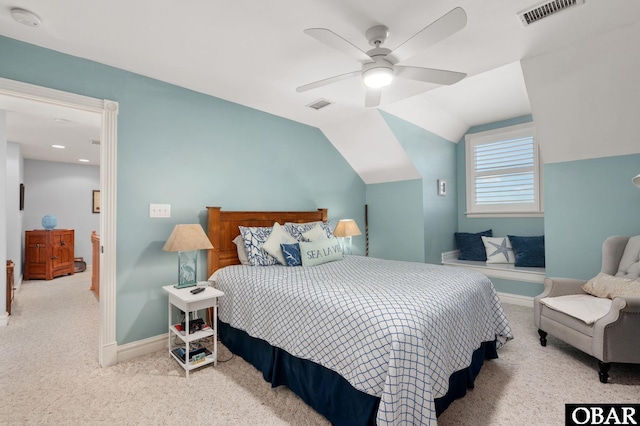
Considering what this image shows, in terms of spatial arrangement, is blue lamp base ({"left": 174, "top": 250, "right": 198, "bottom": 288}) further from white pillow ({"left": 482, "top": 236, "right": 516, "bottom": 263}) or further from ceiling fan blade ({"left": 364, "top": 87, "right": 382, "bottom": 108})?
white pillow ({"left": 482, "top": 236, "right": 516, "bottom": 263})

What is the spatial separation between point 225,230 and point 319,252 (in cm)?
101

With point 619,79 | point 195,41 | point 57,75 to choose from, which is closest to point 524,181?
point 619,79

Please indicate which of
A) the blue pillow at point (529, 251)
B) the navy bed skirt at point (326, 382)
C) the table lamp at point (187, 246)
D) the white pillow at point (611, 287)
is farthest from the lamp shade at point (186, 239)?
the blue pillow at point (529, 251)

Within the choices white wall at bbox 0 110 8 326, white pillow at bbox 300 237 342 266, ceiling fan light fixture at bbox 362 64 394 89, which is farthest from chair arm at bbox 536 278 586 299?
white wall at bbox 0 110 8 326

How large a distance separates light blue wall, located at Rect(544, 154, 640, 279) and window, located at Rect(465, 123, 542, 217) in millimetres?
1101

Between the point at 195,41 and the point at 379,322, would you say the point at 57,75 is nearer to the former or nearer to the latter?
the point at 195,41

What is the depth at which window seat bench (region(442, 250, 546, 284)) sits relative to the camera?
3.90 metres

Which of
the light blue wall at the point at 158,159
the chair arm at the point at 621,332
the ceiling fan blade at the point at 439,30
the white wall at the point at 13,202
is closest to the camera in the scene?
the ceiling fan blade at the point at 439,30

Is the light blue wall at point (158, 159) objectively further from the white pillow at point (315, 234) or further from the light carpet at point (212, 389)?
the white pillow at point (315, 234)

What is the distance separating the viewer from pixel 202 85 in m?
2.95

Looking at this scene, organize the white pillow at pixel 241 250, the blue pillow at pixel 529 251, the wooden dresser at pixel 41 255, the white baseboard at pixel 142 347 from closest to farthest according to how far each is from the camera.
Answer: the white baseboard at pixel 142 347
the white pillow at pixel 241 250
the blue pillow at pixel 529 251
the wooden dresser at pixel 41 255

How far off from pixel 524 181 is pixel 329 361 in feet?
14.4

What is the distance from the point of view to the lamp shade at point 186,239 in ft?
→ 8.22

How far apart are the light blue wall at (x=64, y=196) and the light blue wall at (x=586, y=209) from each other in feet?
27.4
